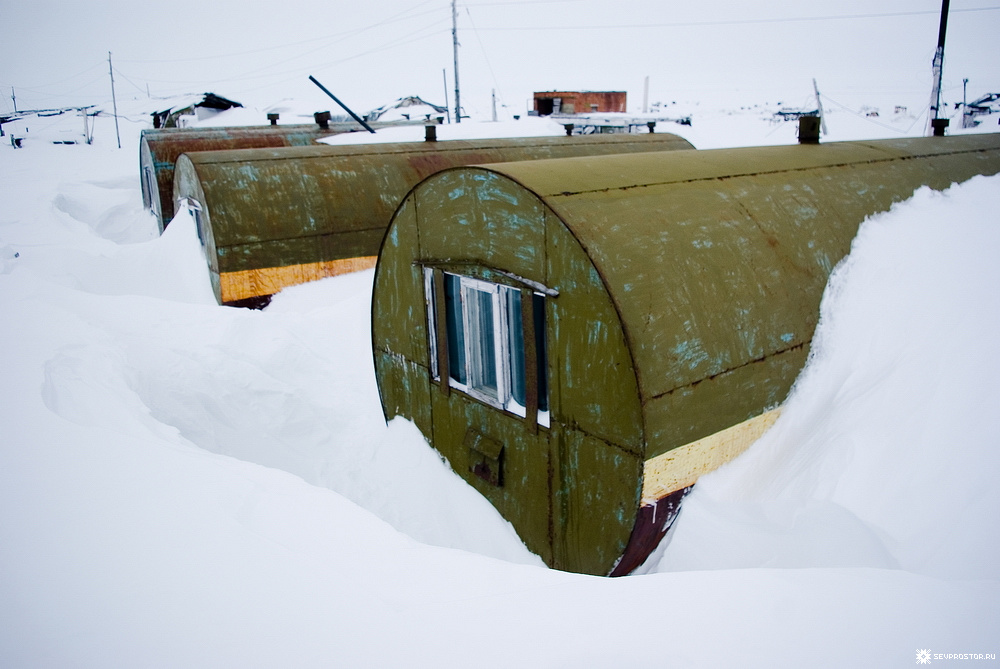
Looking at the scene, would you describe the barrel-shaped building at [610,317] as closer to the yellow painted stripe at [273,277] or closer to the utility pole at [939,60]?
the yellow painted stripe at [273,277]

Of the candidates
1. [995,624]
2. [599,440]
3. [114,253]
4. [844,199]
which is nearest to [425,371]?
[599,440]

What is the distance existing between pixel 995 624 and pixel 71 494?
4358mm

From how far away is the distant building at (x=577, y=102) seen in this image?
96.4 ft

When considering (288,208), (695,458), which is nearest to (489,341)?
(695,458)

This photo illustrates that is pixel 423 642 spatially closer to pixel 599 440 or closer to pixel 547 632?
pixel 547 632

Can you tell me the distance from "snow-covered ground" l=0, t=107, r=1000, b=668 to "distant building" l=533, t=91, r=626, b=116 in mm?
24264

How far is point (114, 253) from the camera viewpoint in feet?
43.1

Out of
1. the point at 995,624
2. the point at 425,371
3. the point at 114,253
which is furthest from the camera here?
the point at 114,253

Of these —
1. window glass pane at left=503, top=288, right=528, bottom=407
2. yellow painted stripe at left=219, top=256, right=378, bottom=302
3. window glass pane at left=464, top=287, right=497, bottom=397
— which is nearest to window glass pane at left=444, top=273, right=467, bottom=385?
window glass pane at left=464, top=287, right=497, bottom=397

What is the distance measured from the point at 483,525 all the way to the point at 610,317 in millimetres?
2486

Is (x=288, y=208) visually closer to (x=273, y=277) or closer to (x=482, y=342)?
(x=273, y=277)

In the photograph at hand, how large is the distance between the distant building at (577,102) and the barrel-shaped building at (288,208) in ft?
61.3

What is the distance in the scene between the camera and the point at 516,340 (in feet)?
16.2

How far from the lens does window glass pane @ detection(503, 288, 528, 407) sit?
489 cm
